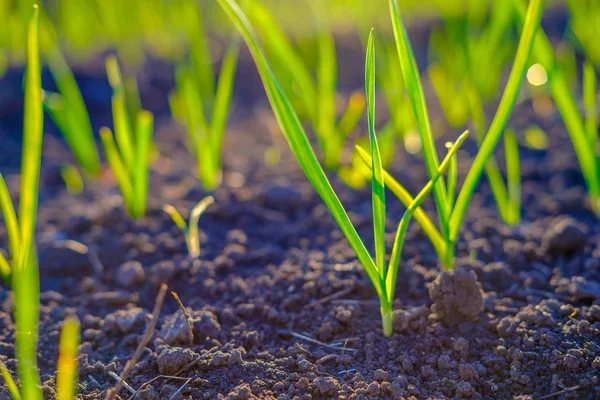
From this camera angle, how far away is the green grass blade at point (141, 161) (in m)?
1.67

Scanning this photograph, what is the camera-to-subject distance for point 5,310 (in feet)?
4.66

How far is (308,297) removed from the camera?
139 centimetres

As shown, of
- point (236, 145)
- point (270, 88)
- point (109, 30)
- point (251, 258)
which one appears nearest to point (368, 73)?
point (270, 88)

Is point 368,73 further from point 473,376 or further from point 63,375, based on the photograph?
point 63,375

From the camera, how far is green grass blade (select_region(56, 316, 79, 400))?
998 millimetres

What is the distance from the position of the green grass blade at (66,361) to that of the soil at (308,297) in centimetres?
2

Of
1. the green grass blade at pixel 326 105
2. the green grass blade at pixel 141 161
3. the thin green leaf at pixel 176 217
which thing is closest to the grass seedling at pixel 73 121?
the green grass blade at pixel 141 161

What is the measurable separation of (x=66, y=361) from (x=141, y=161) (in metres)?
0.75

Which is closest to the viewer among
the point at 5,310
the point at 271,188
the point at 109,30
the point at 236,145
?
the point at 5,310

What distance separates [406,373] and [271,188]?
99cm

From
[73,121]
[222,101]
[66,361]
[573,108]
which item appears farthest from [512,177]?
[73,121]

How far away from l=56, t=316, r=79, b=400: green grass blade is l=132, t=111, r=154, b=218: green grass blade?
0.50 m

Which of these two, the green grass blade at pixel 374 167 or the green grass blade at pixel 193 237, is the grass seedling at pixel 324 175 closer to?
the green grass blade at pixel 374 167

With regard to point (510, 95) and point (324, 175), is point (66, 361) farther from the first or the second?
point (510, 95)
